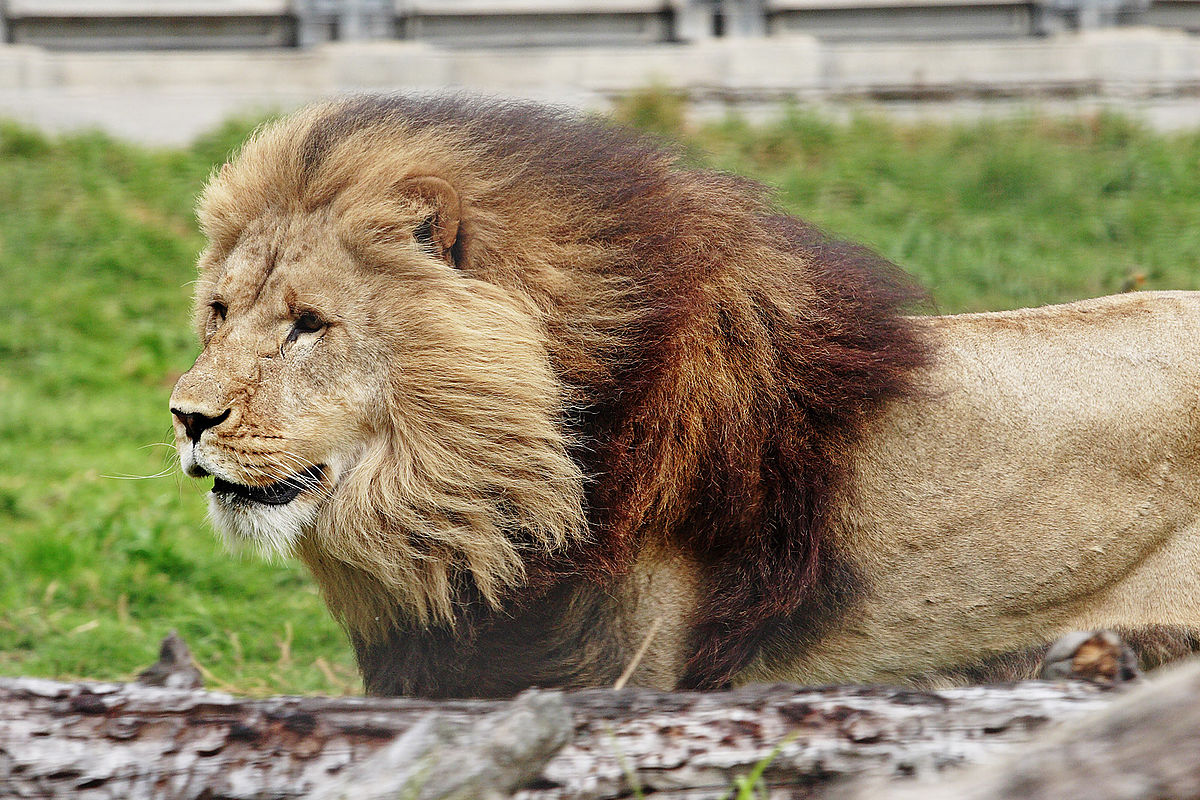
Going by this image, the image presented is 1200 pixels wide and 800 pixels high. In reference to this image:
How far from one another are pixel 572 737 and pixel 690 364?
973 mm

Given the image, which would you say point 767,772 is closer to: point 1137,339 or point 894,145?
point 1137,339

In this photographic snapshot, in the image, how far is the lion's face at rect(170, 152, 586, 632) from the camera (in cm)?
261

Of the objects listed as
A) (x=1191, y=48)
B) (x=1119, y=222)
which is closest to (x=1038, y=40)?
(x=1191, y=48)

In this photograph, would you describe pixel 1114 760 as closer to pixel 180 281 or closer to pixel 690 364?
pixel 690 364

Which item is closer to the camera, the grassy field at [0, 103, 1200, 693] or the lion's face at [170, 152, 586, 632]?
the lion's face at [170, 152, 586, 632]

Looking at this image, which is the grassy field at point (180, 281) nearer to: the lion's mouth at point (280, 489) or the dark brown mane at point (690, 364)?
the dark brown mane at point (690, 364)

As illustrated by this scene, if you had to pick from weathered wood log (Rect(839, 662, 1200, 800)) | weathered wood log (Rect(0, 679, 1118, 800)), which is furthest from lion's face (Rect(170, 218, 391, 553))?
weathered wood log (Rect(839, 662, 1200, 800))

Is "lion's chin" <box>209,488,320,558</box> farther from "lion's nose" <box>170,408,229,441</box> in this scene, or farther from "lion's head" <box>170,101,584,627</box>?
"lion's nose" <box>170,408,229,441</box>

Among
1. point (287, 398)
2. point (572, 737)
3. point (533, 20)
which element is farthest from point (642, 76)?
point (572, 737)

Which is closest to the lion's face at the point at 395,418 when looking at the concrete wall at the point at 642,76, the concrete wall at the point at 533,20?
the concrete wall at the point at 642,76

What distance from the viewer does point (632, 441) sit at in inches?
105

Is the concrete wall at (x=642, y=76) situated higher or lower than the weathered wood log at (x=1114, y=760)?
higher

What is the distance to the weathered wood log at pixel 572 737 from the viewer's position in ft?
6.29

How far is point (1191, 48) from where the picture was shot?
32.9 ft
